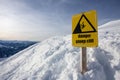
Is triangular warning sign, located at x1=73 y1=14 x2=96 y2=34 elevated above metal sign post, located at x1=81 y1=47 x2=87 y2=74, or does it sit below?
above

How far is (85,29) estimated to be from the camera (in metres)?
4.21

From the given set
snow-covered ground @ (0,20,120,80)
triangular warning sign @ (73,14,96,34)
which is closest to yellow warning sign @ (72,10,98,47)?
triangular warning sign @ (73,14,96,34)

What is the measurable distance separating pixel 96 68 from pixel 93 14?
5.06 ft

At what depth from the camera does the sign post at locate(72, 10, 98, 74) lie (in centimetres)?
398

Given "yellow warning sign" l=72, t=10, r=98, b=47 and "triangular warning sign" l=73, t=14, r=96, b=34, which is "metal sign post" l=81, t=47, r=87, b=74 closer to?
"yellow warning sign" l=72, t=10, r=98, b=47

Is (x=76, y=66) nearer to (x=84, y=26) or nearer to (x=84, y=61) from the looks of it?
(x=84, y=61)

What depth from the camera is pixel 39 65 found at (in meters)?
6.14

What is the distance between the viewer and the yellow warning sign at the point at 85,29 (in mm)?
3977

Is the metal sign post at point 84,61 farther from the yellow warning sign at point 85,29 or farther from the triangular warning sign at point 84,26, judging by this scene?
the triangular warning sign at point 84,26

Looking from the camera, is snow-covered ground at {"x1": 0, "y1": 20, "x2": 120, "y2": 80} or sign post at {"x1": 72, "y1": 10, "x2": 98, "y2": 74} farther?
snow-covered ground at {"x1": 0, "y1": 20, "x2": 120, "y2": 80}

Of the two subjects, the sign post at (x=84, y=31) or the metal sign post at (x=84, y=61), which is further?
the metal sign post at (x=84, y=61)

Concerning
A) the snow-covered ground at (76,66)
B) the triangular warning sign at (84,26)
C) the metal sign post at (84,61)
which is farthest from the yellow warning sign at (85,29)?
the snow-covered ground at (76,66)

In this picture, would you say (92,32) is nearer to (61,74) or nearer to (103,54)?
(103,54)

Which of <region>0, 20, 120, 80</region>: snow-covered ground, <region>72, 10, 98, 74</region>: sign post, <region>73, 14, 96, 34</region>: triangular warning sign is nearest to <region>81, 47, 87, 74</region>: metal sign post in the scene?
Result: <region>72, 10, 98, 74</region>: sign post
